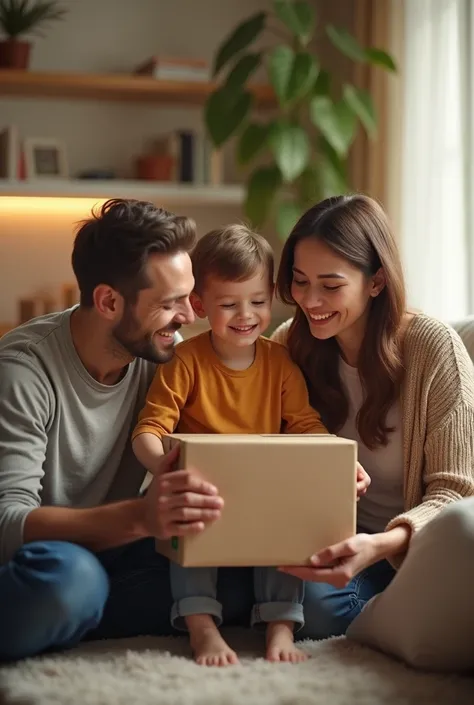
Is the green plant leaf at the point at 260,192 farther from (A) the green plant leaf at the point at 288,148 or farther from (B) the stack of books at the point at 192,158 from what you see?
(B) the stack of books at the point at 192,158

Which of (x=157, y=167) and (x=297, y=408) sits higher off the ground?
(x=157, y=167)

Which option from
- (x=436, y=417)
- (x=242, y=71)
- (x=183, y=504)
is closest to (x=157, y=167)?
(x=242, y=71)

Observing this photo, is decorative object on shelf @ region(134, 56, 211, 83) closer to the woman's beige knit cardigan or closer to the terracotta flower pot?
the terracotta flower pot

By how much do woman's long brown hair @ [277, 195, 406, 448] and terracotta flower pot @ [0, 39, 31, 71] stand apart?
2.52 metres

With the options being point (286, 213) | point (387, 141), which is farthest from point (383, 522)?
point (387, 141)

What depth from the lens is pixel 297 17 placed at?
13.4 feet

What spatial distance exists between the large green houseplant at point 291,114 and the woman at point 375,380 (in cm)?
184

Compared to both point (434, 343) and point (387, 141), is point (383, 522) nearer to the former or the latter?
point (434, 343)

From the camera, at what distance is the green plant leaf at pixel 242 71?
4.11 m

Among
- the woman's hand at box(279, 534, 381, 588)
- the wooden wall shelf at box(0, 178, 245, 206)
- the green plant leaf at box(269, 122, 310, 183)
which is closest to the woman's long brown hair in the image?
the woman's hand at box(279, 534, 381, 588)

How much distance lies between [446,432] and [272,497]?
1.42ft

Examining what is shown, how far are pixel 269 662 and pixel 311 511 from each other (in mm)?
250

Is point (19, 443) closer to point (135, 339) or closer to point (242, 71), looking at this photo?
point (135, 339)

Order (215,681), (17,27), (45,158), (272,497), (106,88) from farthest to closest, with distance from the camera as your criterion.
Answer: (45,158) < (106,88) < (17,27) < (272,497) < (215,681)
